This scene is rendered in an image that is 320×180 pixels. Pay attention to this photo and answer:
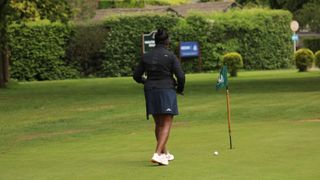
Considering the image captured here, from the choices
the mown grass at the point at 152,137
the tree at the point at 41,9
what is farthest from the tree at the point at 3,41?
the mown grass at the point at 152,137

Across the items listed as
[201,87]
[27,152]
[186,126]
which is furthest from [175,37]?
[27,152]

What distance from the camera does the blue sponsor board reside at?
168ft

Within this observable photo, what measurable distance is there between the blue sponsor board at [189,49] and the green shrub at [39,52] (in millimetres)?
8020

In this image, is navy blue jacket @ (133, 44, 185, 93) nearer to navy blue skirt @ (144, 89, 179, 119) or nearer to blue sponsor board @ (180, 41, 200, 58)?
navy blue skirt @ (144, 89, 179, 119)

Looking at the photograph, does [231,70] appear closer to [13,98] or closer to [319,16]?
[319,16]

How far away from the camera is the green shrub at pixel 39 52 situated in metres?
50.8

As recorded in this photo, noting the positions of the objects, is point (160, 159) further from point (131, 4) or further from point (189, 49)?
point (131, 4)

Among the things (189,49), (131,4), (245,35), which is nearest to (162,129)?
(189,49)

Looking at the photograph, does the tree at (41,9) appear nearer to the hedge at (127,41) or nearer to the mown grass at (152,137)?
→ the mown grass at (152,137)

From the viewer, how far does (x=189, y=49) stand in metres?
51.5

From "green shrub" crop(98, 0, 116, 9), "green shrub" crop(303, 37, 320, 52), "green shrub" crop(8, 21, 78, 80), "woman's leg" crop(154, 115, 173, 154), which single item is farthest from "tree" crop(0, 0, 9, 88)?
"green shrub" crop(98, 0, 116, 9)

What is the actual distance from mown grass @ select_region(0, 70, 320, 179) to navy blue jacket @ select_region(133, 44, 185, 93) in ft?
3.81

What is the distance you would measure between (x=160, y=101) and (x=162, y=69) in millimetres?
464

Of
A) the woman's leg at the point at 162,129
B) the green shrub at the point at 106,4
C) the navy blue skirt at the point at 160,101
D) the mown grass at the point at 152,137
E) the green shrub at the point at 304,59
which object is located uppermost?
the navy blue skirt at the point at 160,101
